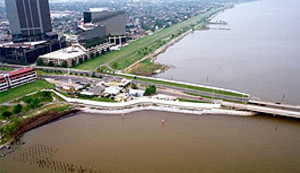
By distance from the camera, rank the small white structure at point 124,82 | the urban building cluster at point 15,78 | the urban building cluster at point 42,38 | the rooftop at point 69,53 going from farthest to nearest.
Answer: the urban building cluster at point 42,38 → the rooftop at point 69,53 → the small white structure at point 124,82 → the urban building cluster at point 15,78

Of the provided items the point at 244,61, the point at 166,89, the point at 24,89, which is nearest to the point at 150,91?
the point at 166,89

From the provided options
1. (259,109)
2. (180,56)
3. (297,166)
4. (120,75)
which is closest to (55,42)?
(120,75)

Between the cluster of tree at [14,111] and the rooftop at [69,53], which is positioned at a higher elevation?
the rooftop at [69,53]

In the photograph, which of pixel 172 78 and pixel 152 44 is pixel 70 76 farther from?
pixel 152 44

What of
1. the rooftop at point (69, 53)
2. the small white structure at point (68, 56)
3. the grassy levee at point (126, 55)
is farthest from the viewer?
the rooftop at point (69, 53)


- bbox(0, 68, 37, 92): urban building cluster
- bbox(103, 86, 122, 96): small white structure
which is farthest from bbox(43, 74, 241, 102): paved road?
bbox(103, 86, 122, 96): small white structure

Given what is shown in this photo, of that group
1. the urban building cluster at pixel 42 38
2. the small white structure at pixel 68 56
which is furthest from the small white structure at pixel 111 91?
the small white structure at pixel 68 56

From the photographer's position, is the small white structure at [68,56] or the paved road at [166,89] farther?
the small white structure at [68,56]

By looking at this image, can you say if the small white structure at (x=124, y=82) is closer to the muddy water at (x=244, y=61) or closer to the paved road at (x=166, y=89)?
the paved road at (x=166, y=89)
